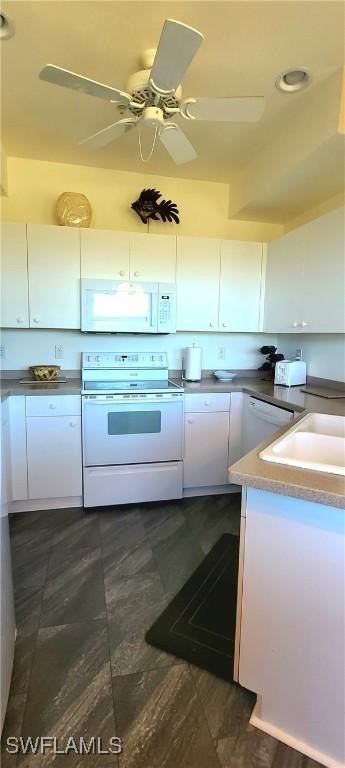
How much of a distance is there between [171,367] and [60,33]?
2.26 m

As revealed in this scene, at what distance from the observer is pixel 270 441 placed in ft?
4.26

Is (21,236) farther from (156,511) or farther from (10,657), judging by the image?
(10,657)

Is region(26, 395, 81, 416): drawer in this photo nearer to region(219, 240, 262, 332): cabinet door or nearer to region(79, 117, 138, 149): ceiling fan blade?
region(219, 240, 262, 332): cabinet door

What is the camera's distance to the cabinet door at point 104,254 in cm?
273

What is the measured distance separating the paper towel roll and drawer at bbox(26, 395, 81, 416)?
3.21 feet

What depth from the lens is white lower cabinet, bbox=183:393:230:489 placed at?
272cm

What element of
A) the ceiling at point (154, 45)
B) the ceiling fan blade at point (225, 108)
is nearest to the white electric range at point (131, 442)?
the ceiling fan blade at point (225, 108)

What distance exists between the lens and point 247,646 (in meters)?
1.16

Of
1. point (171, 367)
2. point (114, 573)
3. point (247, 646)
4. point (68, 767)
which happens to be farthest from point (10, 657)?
point (171, 367)

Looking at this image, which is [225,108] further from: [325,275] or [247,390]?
[247,390]

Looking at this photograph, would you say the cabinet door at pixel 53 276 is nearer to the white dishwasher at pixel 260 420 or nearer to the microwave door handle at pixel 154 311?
the microwave door handle at pixel 154 311

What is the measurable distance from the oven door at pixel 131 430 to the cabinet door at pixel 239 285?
98 centimetres

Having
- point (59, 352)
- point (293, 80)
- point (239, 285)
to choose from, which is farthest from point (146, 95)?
point (59, 352)

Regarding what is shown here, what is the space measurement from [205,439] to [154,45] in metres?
2.34
